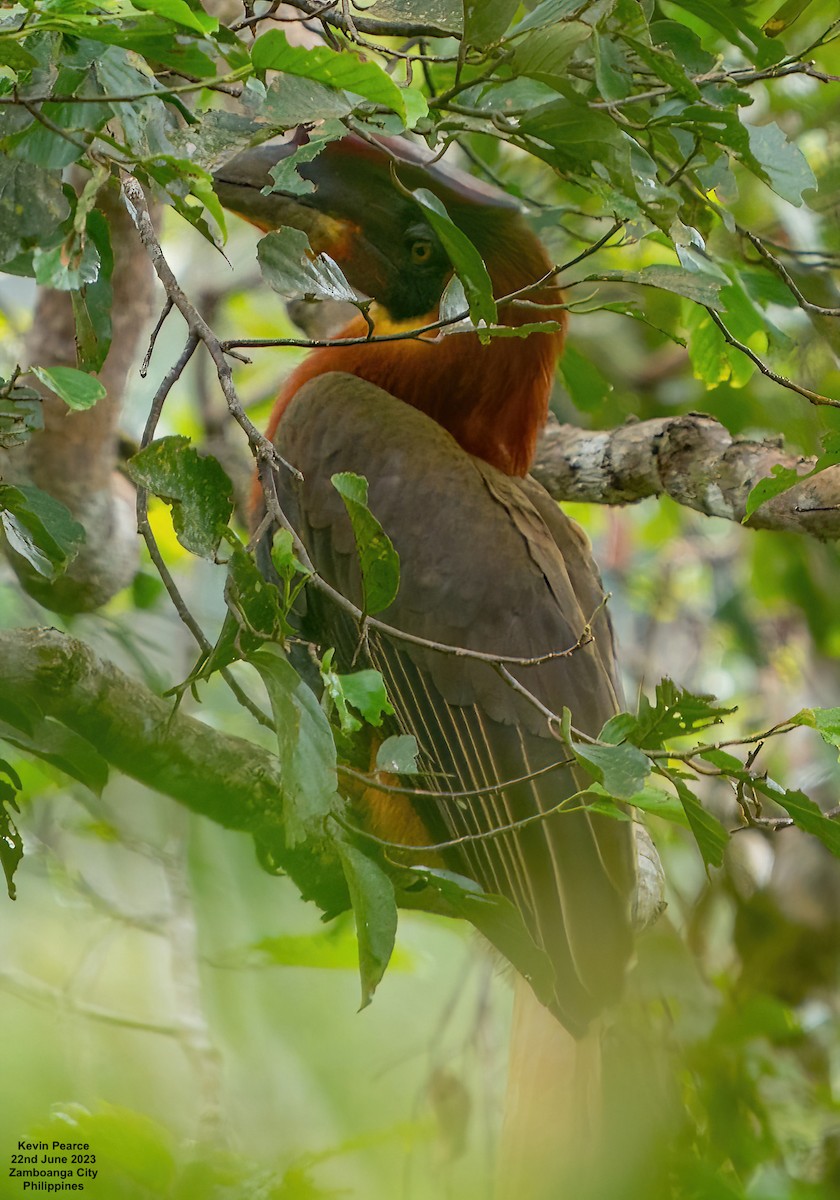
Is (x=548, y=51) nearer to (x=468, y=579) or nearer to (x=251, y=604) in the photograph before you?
(x=251, y=604)

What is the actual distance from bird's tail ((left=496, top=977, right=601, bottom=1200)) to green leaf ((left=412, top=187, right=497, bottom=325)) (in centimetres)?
121

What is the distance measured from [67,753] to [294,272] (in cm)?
60

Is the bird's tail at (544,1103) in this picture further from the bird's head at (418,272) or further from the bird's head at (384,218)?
the bird's head at (384,218)

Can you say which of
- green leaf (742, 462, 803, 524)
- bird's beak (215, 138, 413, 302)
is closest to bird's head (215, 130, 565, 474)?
bird's beak (215, 138, 413, 302)

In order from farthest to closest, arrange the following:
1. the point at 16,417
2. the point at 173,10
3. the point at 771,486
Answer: the point at 771,486, the point at 16,417, the point at 173,10

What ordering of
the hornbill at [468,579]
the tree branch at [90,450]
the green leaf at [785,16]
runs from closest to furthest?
the green leaf at [785,16], the hornbill at [468,579], the tree branch at [90,450]

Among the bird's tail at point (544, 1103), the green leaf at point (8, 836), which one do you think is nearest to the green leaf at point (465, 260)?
the green leaf at point (8, 836)

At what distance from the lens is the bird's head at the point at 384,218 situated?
193 cm

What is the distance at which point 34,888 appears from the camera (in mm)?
3115

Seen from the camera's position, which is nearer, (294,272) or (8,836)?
(294,272)

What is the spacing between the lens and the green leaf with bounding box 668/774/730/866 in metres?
1.08

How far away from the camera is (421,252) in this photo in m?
2.12

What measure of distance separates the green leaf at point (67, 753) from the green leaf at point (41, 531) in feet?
0.66

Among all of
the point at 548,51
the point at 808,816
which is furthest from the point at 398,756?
the point at 548,51
